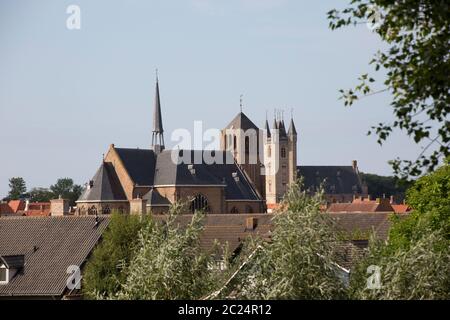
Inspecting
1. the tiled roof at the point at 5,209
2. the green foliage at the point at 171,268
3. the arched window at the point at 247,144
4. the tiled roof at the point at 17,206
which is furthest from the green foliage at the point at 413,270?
the arched window at the point at 247,144

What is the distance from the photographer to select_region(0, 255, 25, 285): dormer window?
43188 mm

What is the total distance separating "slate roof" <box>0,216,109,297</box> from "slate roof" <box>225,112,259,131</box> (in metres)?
98.5

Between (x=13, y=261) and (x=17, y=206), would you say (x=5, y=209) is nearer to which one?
(x=17, y=206)

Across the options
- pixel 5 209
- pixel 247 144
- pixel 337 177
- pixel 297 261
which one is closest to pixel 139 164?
pixel 5 209

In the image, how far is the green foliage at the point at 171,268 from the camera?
20250 mm

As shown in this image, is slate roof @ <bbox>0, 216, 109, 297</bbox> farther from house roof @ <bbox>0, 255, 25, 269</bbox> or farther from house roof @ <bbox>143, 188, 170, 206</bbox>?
house roof @ <bbox>143, 188, 170, 206</bbox>

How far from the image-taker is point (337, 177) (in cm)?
16875

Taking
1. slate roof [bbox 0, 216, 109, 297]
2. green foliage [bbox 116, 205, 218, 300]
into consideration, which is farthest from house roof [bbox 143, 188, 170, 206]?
green foliage [bbox 116, 205, 218, 300]

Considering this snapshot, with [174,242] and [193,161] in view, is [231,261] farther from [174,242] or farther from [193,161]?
[193,161]

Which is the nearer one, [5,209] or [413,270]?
[413,270]

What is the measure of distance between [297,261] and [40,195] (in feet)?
571

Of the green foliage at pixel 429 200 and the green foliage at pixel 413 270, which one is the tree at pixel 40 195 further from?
the green foliage at pixel 413 270

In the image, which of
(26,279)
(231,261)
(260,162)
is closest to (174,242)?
(231,261)

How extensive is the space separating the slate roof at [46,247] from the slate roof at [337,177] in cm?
11562
